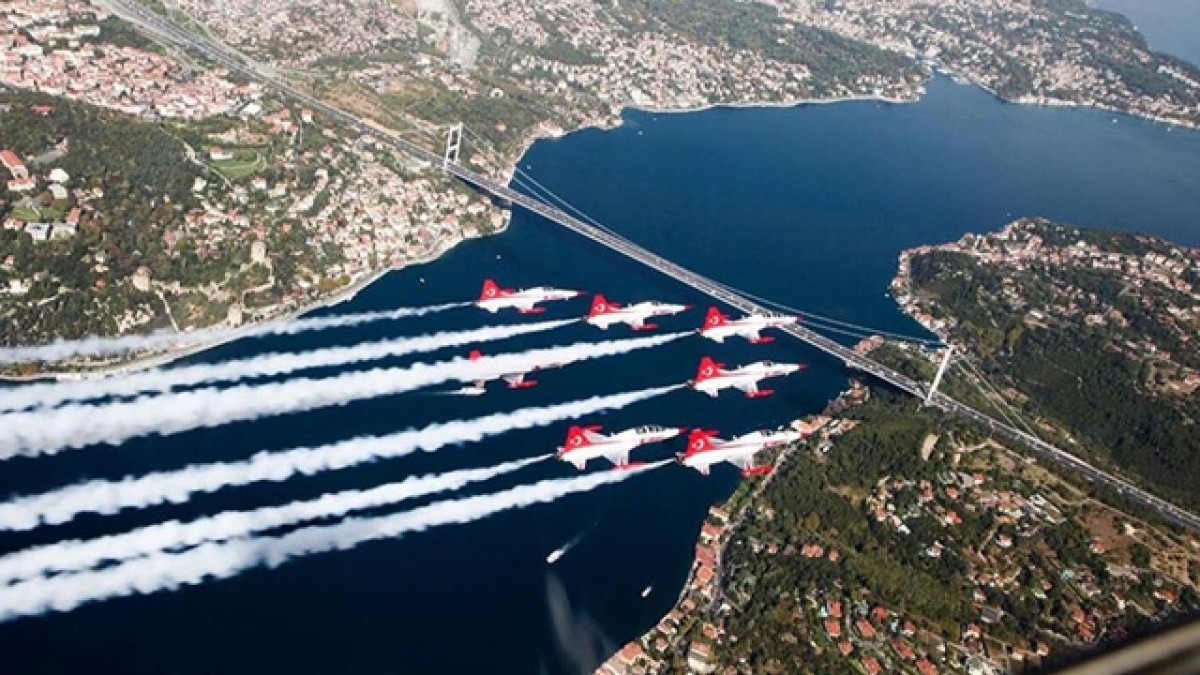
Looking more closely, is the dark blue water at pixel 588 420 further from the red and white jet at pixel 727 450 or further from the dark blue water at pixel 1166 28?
the dark blue water at pixel 1166 28

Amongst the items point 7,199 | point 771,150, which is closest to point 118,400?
point 7,199

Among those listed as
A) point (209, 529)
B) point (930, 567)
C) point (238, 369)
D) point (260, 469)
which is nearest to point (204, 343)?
point (238, 369)

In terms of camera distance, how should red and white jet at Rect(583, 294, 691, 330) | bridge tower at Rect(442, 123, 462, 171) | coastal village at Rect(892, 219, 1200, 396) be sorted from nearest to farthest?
red and white jet at Rect(583, 294, 691, 330) → coastal village at Rect(892, 219, 1200, 396) → bridge tower at Rect(442, 123, 462, 171)

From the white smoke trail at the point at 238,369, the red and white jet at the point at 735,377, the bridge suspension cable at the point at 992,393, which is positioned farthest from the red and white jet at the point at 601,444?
the bridge suspension cable at the point at 992,393

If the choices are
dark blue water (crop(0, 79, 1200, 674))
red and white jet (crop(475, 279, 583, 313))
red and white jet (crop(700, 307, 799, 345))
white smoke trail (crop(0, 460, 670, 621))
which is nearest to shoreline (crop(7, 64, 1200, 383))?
dark blue water (crop(0, 79, 1200, 674))

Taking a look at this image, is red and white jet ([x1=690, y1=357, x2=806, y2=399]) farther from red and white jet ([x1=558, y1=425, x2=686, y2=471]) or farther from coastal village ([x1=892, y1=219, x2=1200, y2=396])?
coastal village ([x1=892, y1=219, x2=1200, y2=396])

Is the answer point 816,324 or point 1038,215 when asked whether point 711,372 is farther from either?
point 1038,215
